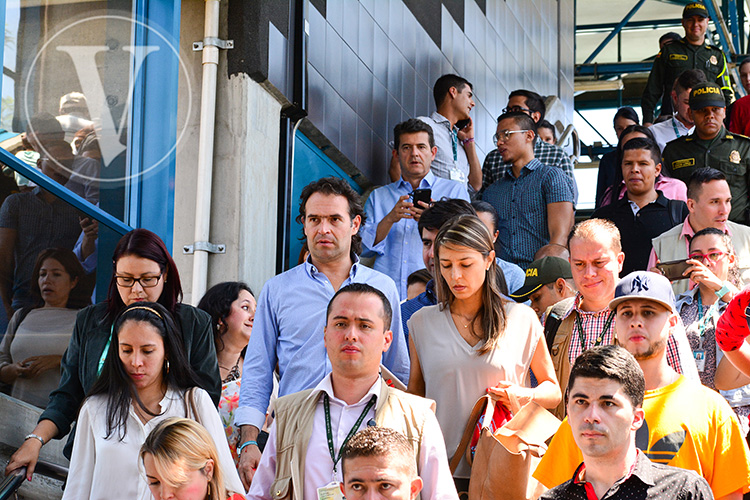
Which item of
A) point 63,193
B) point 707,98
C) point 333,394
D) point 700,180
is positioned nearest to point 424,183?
point 700,180

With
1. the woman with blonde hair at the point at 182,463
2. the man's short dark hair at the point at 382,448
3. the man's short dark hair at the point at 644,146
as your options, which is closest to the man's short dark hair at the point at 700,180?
the man's short dark hair at the point at 644,146

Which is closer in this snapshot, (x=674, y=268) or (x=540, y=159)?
(x=674, y=268)

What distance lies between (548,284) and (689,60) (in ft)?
22.8

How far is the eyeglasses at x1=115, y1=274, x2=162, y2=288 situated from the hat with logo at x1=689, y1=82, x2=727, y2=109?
5537mm

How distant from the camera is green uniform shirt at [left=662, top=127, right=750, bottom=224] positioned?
8.40m

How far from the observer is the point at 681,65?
11828 mm

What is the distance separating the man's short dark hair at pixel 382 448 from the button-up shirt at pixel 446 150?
4555 millimetres

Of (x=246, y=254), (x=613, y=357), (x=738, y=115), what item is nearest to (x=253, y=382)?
(x=613, y=357)

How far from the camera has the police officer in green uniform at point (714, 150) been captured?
8.46 meters

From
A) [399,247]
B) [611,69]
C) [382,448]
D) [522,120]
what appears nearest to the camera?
[382,448]

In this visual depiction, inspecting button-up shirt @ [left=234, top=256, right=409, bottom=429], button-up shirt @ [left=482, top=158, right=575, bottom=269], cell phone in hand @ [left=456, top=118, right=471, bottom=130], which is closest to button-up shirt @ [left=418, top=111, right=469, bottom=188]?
cell phone in hand @ [left=456, top=118, right=471, bottom=130]

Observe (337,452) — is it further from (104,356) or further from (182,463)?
(104,356)

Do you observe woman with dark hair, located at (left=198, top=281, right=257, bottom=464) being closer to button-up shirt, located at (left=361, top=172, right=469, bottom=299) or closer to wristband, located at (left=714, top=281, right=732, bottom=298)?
button-up shirt, located at (left=361, top=172, right=469, bottom=299)

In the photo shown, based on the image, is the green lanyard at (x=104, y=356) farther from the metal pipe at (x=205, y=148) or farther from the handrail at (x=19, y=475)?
the metal pipe at (x=205, y=148)
